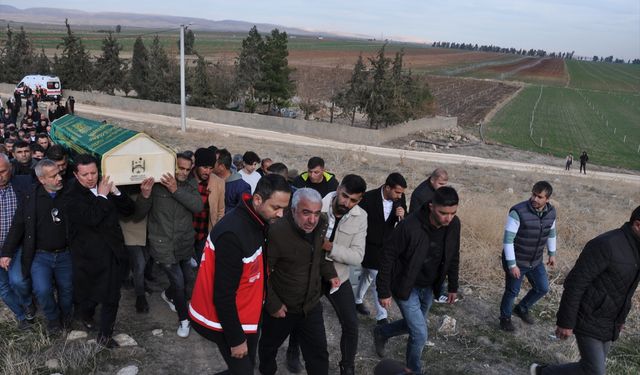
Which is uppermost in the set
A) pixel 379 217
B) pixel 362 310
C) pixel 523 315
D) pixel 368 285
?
pixel 379 217

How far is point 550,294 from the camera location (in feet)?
21.2

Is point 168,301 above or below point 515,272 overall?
below

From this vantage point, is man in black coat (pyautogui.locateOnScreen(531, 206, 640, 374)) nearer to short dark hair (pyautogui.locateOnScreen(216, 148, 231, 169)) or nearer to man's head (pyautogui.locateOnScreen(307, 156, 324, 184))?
man's head (pyautogui.locateOnScreen(307, 156, 324, 184))

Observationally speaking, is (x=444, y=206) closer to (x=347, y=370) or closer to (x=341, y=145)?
(x=347, y=370)

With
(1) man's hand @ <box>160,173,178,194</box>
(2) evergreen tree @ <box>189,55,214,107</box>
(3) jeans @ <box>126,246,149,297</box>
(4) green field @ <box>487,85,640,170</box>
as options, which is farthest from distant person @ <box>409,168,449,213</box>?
(2) evergreen tree @ <box>189,55,214,107</box>

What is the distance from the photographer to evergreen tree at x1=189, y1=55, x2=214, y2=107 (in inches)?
1358

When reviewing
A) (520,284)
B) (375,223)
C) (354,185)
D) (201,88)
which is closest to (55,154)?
(354,185)

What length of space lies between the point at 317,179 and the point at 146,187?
204cm

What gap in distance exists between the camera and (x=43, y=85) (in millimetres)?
30562

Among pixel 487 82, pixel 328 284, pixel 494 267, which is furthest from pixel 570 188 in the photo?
pixel 487 82

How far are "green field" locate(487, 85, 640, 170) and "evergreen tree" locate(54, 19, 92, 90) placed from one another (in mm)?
33395

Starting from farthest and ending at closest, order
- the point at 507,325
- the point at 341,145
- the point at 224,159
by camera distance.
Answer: the point at 341,145 → the point at 224,159 → the point at 507,325

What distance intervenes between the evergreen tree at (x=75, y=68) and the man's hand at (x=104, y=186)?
130 ft

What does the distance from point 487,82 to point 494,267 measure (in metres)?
79.6
